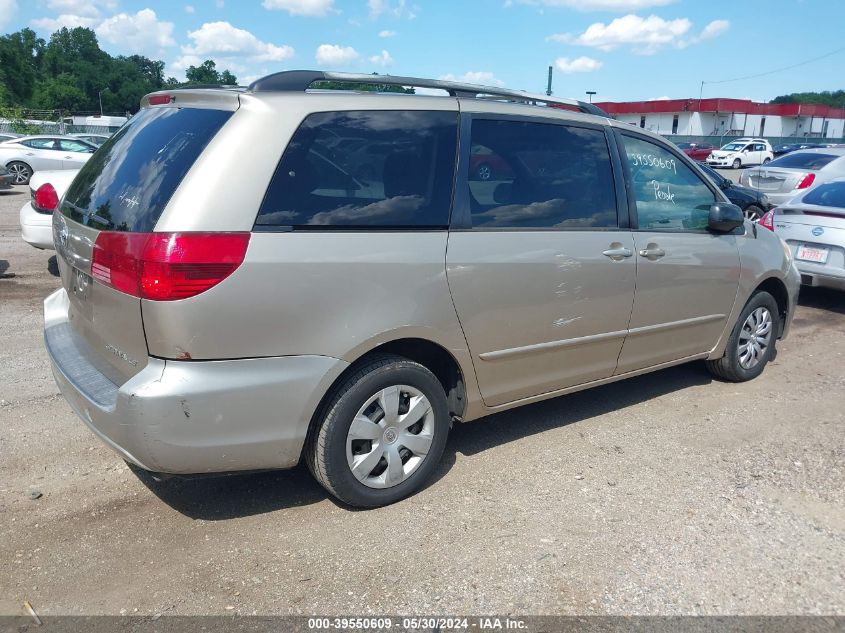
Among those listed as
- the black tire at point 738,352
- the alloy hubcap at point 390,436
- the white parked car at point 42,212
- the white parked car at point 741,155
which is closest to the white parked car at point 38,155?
the white parked car at point 42,212

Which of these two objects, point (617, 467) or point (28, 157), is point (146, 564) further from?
point (28, 157)

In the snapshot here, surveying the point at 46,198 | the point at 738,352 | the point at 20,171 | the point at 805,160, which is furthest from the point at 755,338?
the point at 20,171

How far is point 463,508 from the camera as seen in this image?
3.44 meters

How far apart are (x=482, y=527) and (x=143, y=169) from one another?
225 cm

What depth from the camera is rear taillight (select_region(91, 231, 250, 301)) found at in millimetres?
2684

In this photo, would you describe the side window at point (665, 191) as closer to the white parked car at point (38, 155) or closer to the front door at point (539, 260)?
the front door at point (539, 260)

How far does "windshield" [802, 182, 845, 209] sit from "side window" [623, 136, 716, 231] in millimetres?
3974

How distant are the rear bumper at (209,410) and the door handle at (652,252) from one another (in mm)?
2138

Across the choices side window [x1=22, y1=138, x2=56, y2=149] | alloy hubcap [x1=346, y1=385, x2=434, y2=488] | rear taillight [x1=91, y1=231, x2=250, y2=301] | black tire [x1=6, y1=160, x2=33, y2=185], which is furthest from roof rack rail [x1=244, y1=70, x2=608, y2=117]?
side window [x1=22, y1=138, x2=56, y2=149]

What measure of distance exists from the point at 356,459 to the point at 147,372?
102cm

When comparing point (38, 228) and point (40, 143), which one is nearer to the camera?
point (38, 228)

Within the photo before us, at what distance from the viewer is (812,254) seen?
7.49 meters

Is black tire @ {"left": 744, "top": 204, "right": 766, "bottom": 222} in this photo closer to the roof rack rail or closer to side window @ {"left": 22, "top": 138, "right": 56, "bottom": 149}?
the roof rack rail

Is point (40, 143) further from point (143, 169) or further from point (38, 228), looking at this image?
point (143, 169)
